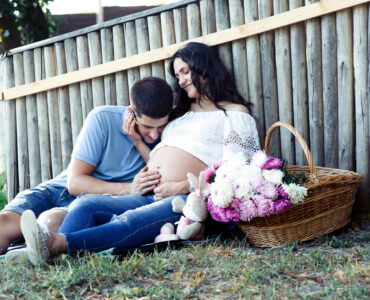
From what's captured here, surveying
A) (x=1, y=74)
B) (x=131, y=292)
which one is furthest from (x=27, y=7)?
(x=131, y=292)

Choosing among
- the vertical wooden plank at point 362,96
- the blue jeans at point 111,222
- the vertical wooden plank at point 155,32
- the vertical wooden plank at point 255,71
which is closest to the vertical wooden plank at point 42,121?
the vertical wooden plank at point 155,32

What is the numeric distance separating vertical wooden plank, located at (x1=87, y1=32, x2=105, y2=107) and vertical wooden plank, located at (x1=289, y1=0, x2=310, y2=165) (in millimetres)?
1855

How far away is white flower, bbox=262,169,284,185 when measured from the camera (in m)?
3.44

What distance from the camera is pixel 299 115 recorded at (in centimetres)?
446

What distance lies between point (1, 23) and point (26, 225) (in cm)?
413

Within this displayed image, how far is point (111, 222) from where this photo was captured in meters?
3.42

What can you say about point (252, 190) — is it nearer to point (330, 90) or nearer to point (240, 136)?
point (240, 136)

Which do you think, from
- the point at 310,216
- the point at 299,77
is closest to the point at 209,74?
the point at 299,77

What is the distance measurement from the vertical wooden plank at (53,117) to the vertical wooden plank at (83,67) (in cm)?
30

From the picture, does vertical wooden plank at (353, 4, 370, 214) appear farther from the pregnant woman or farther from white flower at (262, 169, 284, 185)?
white flower at (262, 169, 284, 185)

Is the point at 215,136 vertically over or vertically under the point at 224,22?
under

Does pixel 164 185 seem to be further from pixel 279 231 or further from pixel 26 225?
pixel 26 225

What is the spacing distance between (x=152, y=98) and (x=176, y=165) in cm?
55

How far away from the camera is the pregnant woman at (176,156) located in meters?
3.26
